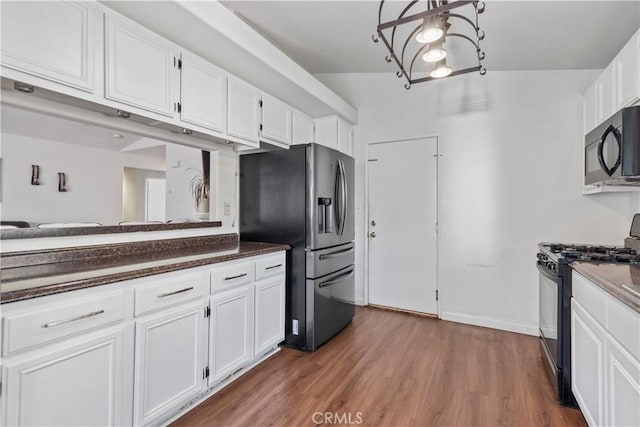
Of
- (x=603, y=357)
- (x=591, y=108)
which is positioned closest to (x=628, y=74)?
(x=591, y=108)

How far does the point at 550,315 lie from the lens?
213 centimetres

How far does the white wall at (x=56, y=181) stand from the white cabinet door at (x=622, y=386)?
2.62 metres

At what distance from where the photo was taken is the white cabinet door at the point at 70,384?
1095mm

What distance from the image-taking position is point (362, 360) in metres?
2.44

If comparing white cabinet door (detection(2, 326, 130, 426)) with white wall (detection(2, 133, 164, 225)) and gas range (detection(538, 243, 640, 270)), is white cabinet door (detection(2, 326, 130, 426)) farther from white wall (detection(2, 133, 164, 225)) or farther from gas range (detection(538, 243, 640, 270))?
gas range (detection(538, 243, 640, 270))

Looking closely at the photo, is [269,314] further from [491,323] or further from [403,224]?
[491,323]

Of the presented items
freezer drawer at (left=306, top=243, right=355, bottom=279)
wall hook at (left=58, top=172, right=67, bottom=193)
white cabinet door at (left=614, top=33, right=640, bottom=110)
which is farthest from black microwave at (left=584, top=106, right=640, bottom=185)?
wall hook at (left=58, top=172, right=67, bottom=193)

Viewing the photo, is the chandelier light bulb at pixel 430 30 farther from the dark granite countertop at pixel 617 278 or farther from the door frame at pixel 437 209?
the door frame at pixel 437 209

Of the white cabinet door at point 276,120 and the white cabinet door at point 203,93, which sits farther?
the white cabinet door at point 276,120

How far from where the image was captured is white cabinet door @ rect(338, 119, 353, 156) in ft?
12.0

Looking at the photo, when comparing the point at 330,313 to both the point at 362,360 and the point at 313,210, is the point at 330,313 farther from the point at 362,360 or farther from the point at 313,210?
the point at 313,210

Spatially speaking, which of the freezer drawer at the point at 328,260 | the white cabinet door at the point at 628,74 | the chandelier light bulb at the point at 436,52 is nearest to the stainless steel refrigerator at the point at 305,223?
the freezer drawer at the point at 328,260

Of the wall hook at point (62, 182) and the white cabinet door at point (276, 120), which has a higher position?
the white cabinet door at point (276, 120)

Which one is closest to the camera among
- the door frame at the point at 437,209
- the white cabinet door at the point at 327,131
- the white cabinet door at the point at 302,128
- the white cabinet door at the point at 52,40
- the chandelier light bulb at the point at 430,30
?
the white cabinet door at the point at 52,40
